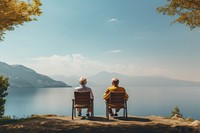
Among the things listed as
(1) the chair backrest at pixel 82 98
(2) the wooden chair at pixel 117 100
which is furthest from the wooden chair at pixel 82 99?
(2) the wooden chair at pixel 117 100

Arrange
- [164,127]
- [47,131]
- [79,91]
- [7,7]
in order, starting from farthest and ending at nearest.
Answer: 1. [79,91]
2. [7,7]
3. [164,127]
4. [47,131]

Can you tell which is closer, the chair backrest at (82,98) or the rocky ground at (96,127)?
the rocky ground at (96,127)

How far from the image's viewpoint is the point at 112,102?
12.8 meters

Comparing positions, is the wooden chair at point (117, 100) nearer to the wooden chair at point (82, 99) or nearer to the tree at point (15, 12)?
the wooden chair at point (82, 99)

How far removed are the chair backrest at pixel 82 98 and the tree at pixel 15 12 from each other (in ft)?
18.1

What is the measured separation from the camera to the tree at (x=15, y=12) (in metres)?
12.1

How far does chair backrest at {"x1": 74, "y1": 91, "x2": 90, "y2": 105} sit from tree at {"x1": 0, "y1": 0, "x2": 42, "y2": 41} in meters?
5.52

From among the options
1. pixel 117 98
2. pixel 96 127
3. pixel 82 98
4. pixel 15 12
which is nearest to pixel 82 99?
pixel 82 98

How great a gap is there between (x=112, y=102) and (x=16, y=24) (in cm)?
756

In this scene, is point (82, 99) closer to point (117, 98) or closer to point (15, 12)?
point (117, 98)

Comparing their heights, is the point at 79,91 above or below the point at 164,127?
above

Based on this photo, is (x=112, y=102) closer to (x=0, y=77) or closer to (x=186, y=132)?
(x=186, y=132)

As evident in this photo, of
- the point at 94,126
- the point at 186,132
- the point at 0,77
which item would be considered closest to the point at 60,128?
the point at 94,126

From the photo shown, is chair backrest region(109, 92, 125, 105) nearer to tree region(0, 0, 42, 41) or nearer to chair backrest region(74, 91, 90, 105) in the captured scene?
chair backrest region(74, 91, 90, 105)
